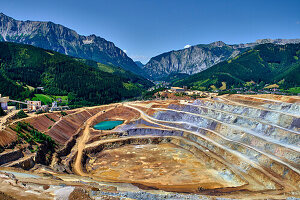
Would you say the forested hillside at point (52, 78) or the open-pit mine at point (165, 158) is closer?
the open-pit mine at point (165, 158)

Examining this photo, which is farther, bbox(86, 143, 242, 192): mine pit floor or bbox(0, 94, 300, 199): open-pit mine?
bbox(86, 143, 242, 192): mine pit floor

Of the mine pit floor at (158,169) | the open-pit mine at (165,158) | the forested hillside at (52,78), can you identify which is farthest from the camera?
the forested hillside at (52,78)

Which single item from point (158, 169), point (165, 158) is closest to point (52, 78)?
point (165, 158)

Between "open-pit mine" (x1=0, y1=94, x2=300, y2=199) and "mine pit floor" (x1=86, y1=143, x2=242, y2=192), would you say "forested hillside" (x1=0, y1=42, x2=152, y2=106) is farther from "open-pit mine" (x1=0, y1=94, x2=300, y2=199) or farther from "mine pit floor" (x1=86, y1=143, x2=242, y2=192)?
"mine pit floor" (x1=86, y1=143, x2=242, y2=192)

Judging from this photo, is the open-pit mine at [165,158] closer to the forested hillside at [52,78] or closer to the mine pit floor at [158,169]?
the mine pit floor at [158,169]

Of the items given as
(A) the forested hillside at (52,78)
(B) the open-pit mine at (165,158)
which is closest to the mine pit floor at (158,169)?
(B) the open-pit mine at (165,158)

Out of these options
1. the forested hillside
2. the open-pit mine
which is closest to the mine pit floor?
the open-pit mine

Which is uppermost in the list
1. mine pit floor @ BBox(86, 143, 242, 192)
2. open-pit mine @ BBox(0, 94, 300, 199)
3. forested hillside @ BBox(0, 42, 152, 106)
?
forested hillside @ BBox(0, 42, 152, 106)

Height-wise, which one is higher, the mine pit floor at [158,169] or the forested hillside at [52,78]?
the forested hillside at [52,78]

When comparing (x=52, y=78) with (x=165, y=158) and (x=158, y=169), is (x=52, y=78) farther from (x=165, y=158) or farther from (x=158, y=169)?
(x=158, y=169)

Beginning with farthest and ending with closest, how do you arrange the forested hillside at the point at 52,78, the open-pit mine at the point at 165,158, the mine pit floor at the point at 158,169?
the forested hillside at the point at 52,78 → the mine pit floor at the point at 158,169 → the open-pit mine at the point at 165,158
